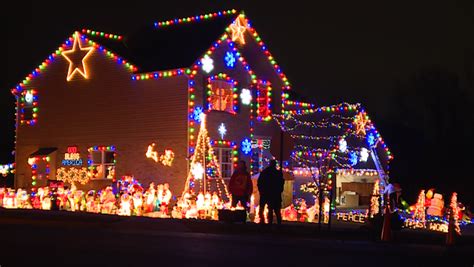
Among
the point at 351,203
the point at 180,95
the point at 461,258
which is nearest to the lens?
the point at 461,258

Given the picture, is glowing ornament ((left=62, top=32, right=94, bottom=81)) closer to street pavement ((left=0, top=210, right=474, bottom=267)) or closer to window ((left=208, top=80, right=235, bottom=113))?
window ((left=208, top=80, right=235, bottom=113))

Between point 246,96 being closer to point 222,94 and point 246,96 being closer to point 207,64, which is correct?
point 222,94

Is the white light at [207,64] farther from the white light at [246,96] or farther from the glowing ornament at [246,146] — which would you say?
the glowing ornament at [246,146]

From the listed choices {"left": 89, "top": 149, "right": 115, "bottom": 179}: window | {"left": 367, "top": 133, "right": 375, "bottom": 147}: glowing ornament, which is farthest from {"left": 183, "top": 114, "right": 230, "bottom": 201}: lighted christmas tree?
{"left": 367, "top": 133, "right": 375, "bottom": 147}: glowing ornament

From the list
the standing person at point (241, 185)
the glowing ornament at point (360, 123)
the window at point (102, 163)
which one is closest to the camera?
the standing person at point (241, 185)

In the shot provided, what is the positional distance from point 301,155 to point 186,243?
17787mm

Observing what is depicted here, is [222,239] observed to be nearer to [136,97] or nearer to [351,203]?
[136,97]

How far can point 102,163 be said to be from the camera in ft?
98.5

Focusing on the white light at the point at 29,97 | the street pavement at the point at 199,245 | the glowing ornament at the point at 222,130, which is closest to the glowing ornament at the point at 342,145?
the glowing ornament at the point at 222,130

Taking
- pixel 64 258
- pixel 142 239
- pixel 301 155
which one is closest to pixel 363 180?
pixel 301 155

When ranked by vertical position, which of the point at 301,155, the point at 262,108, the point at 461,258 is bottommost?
the point at 461,258

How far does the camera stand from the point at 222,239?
16016 millimetres

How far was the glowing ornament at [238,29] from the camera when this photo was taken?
2988 cm

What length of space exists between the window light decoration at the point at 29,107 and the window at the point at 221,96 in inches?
362
